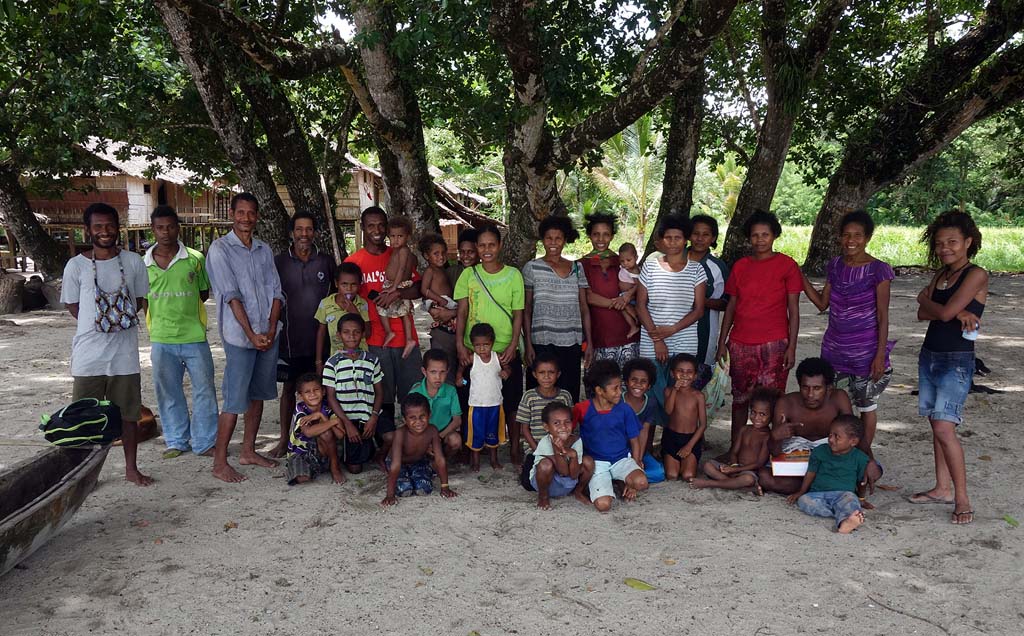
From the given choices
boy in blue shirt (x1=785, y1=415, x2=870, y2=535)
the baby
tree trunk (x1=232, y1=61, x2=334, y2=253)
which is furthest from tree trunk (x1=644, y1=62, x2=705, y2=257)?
boy in blue shirt (x1=785, y1=415, x2=870, y2=535)

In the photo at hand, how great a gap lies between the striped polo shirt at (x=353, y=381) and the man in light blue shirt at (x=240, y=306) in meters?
0.49

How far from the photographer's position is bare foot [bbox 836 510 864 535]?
3752 mm

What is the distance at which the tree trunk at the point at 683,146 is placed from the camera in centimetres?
930

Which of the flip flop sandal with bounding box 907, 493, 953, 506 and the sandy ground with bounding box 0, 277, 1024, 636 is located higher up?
the flip flop sandal with bounding box 907, 493, 953, 506

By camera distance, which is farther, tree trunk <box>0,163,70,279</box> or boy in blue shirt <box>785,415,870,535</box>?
tree trunk <box>0,163,70,279</box>

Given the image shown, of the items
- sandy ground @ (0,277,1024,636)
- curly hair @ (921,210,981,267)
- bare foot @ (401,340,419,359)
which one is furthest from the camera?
bare foot @ (401,340,419,359)

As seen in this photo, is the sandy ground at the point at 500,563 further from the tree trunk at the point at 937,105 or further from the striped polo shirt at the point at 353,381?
the tree trunk at the point at 937,105

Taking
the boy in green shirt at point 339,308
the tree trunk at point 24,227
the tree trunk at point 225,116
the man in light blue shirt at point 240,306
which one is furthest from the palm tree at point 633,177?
the man in light blue shirt at point 240,306

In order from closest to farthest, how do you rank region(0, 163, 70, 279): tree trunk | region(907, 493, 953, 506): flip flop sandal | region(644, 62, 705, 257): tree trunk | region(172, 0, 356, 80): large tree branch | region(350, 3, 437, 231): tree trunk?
region(907, 493, 953, 506): flip flop sandal, region(172, 0, 356, 80): large tree branch, region(350, 3, 437, 231): tree trunk, region(644, 62, 705, 257): tree trunk, region(0, 163, 70, 279): tree trunk

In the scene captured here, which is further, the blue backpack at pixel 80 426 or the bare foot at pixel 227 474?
the bare foot at pixel 227 474

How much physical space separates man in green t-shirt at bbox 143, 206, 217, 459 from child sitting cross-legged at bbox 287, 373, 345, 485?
0.84 m

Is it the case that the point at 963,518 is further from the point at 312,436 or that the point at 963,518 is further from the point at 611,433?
the point at 312,436

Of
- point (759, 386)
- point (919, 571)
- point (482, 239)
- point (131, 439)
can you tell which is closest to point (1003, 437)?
point (759, 386)

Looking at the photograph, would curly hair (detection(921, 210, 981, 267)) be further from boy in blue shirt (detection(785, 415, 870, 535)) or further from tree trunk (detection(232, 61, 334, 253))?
tree trunk (detection(232, 61, 334, 253))
